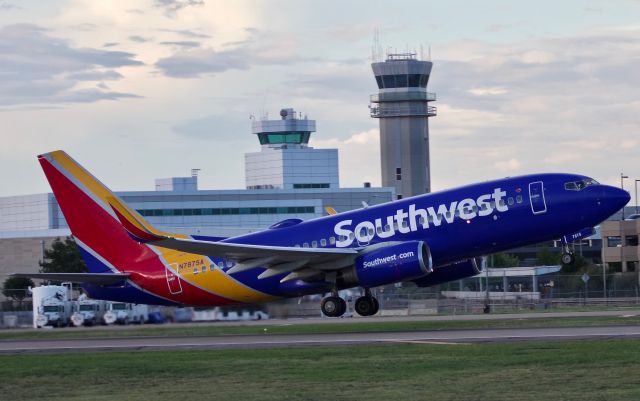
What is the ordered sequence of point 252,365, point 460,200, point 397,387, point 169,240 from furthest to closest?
point 460,200 → point 169,240 → point 252,365 → point 397,387

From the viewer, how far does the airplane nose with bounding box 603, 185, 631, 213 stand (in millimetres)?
44281

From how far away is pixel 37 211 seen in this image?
472 feet

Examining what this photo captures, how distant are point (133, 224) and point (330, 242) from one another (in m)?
7.57

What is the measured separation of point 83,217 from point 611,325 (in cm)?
2057

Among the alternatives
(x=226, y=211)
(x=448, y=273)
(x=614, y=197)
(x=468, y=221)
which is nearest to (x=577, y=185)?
(x=614, y=197)

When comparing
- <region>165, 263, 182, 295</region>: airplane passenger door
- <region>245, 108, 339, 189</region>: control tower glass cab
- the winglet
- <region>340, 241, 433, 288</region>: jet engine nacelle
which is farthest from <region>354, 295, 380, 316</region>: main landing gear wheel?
<region>245, 108, 339, 189</region>: control tower glass cab

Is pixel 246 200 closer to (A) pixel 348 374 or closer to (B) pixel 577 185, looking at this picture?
(B) pixel 577 185

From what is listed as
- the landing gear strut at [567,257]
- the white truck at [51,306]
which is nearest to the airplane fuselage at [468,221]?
the landing gear strut at [567,257]

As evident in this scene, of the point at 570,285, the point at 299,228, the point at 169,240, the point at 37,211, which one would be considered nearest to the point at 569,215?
the point at 299,228

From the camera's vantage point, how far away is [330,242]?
152 ft

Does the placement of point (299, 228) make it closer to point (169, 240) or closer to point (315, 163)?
point (169, 240)

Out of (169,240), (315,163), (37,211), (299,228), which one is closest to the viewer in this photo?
(169,240)

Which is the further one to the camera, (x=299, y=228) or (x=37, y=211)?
(x=37, y=211)

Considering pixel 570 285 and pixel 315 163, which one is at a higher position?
pixel 315 163
